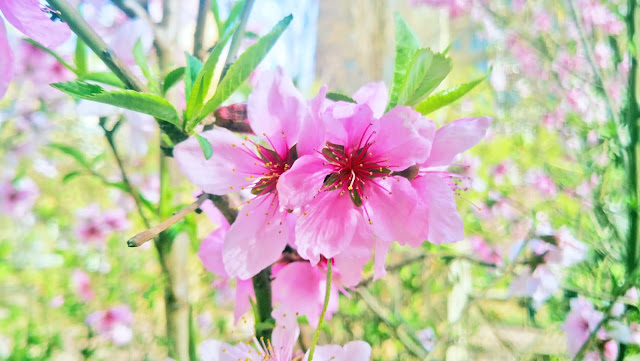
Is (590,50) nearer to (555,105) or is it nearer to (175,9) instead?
(175,9)


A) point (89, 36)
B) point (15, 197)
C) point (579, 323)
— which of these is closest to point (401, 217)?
point (89, 36)

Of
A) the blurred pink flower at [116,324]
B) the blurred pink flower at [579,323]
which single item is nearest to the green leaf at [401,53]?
the blurred pink flower at [579,323]

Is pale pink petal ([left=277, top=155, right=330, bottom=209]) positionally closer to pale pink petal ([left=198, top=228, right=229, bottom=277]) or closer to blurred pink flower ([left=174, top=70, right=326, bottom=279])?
blurred pink flower ([left=174, top=70, right=326, bottom=279])

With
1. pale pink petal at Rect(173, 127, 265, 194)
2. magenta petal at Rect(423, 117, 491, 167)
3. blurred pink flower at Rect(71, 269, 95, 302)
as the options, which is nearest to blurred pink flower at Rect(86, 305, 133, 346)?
blurred pink flower at Rect(71, 269, 95, 302)

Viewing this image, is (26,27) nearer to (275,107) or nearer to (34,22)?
(34,22)

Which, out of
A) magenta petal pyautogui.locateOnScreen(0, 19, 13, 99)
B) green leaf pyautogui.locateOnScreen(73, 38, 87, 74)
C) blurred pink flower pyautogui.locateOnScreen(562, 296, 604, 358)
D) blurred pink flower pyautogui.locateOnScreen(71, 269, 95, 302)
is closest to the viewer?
magenta petal pyautogui.locateOnScreen(0, 19, 13, 99)

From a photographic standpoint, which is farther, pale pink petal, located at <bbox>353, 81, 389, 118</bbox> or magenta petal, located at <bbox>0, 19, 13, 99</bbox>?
pale pink petal, located at <bbox>353, 81, 389, 118</bbox>
